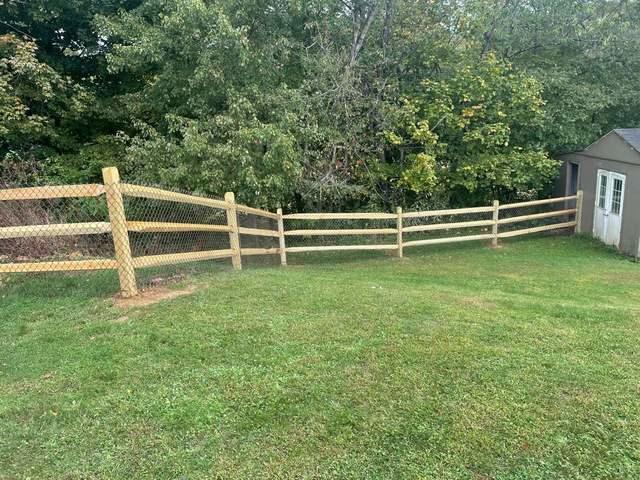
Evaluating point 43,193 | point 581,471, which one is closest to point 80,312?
point 43,193

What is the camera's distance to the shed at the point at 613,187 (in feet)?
30.3

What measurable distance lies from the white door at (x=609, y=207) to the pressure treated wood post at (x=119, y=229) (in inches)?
373

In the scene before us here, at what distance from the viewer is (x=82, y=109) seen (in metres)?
10.4

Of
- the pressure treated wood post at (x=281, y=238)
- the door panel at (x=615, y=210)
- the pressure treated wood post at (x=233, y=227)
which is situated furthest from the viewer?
the door panel at (x=615, y=210)

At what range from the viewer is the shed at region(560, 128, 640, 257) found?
9234 mm

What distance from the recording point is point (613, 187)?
1002 cm

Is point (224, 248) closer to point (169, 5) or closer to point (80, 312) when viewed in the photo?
point (80, 312)

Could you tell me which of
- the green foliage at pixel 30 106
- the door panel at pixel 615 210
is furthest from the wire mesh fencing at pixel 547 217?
the green foliage at pixel 30 106

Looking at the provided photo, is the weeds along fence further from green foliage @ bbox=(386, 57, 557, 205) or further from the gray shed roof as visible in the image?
the gray shed roof

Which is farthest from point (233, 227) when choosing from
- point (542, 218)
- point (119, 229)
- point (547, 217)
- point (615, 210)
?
point (542, 218)

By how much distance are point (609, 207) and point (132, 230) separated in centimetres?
977

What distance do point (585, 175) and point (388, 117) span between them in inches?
195

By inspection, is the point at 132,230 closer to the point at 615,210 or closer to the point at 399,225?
the point at 399,225

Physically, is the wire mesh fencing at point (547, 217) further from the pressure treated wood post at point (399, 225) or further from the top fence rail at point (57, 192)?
the top fence rail at point (57, 192)
